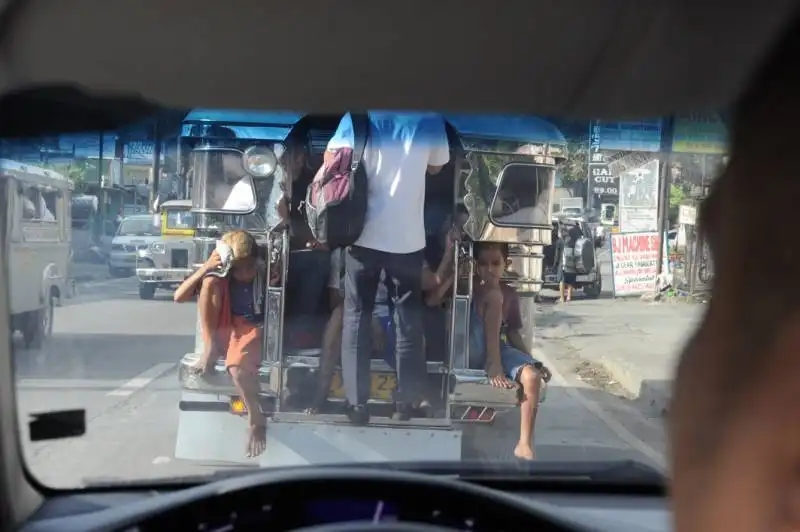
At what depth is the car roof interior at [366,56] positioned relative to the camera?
2.35 metres

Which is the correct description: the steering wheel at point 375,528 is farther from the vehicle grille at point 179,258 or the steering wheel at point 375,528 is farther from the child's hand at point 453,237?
the vehicle grille at point 179,258

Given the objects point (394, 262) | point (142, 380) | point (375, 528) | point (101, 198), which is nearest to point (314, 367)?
point (394, 262)

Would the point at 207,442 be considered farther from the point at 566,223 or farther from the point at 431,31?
the point at 431,31

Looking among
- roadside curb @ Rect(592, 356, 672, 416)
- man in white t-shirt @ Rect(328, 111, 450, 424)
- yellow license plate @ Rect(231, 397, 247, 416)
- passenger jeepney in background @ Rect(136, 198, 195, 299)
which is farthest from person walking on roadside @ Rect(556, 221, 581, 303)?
passenger jeepney in background @ Rect(136, 198, 195, 299)

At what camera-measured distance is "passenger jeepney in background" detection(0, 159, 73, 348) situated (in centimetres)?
311

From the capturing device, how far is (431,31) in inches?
96.7

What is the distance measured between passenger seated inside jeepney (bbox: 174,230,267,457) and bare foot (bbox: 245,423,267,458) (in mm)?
53

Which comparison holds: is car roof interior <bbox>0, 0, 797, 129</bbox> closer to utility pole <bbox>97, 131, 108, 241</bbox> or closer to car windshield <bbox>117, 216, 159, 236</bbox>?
utility pole <bbox>97, 131, 108, 241</bbox>

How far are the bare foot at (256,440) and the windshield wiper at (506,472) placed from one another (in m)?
0.34

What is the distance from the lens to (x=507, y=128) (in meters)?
3.59

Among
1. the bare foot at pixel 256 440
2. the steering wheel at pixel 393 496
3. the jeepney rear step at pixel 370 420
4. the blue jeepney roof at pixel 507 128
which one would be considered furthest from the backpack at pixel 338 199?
the steering wheel at pixel 393 496

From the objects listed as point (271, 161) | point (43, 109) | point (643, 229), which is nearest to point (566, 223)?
point (643, 229)

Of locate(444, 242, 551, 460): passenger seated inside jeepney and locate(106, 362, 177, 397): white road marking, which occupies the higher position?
locate(444, 242, 551, 460): passenger seated inside jeepney

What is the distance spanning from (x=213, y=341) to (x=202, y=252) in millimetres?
408
